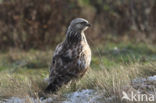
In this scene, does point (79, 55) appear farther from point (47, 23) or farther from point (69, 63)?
point (47, 23)

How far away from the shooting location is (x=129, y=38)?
1625 centimetres

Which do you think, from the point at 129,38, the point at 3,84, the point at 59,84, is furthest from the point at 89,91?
the point at 129,38

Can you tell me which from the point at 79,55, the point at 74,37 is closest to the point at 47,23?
the point at 74,37

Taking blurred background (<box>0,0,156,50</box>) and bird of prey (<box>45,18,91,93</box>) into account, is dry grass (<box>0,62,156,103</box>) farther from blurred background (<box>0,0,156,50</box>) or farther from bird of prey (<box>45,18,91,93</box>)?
blurred background (<box>0,0,156,50</box>)

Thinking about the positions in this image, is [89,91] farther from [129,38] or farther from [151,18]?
[151,18]

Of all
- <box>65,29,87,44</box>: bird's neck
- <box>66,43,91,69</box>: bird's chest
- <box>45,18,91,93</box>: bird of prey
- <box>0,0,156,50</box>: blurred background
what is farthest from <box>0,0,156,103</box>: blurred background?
<box>65,29,87,44</box>: bird's neck

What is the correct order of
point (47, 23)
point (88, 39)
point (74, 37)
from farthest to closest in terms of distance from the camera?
point (47, 23) → point (88, 39) → point (74, 37)

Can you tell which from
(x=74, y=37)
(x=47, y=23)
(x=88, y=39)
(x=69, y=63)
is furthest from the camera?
(x=47, y=23)

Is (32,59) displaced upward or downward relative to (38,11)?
downward

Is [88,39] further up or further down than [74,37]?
further down

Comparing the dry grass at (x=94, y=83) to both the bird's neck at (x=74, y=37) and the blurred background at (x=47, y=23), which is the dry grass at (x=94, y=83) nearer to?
the bird's neck at (x=74, y=37)

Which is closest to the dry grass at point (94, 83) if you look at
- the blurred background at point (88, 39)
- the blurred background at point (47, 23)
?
the blurred background at point (88, 39)

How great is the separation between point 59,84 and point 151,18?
11.6 metres

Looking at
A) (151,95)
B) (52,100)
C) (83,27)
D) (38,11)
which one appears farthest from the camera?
(38,11)
